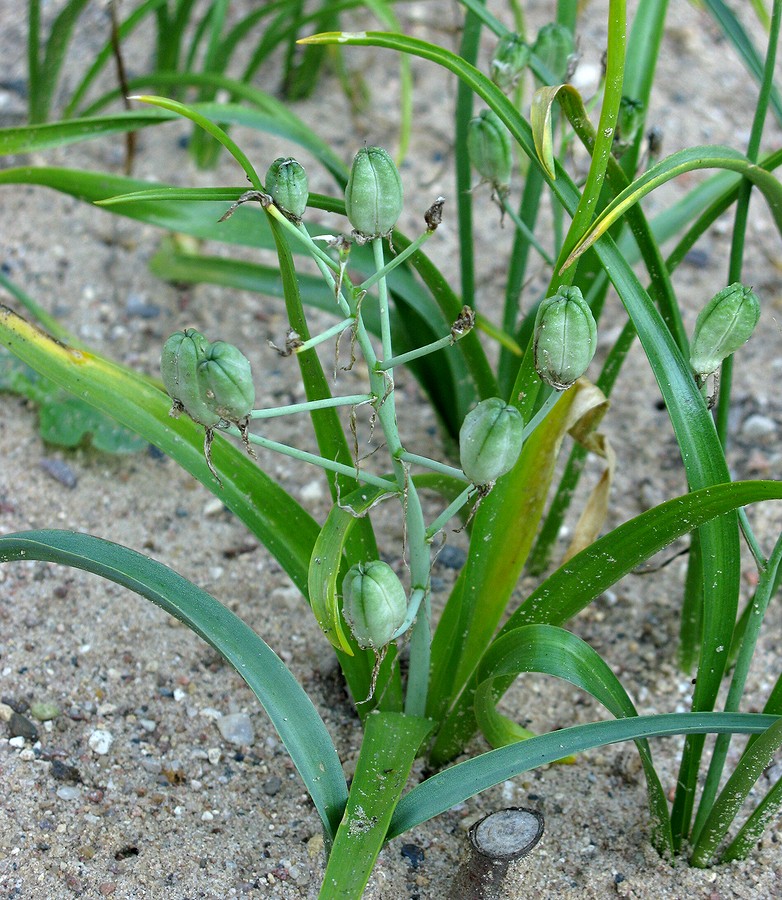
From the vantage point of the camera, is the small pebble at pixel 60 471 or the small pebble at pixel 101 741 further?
the small pebble at pixel 60 471

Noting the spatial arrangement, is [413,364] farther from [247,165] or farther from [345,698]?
[247,165]

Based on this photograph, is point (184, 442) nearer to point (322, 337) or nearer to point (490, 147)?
point (322, 337)

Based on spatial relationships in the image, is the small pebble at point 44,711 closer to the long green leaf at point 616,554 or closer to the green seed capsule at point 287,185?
the long green leaf at point 616,554

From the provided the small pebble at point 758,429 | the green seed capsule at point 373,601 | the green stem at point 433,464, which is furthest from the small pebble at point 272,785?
the small pebble at point 758,429

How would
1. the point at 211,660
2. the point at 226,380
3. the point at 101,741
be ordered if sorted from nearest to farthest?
the point at 226,380 < the point at 101,741 < the point at 211,660

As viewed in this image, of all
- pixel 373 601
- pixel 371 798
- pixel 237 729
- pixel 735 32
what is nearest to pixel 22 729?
pixel 237 729

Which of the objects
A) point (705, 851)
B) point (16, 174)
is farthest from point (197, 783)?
point (16, 174)
